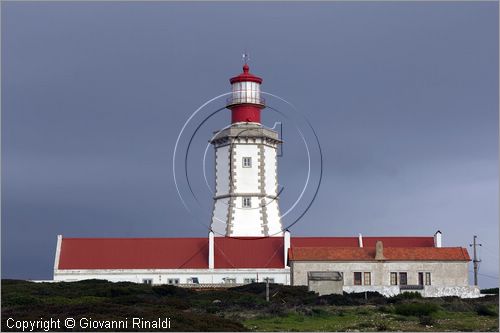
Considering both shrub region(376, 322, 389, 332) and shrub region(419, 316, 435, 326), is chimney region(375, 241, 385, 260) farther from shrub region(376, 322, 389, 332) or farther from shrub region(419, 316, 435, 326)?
shrub region(376, 322, 389, 332)

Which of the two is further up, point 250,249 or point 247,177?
point 247,177

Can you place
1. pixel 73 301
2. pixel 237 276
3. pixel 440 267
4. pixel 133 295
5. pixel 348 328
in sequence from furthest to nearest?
1. pixel 237 276
2. pixel 440 267
3. pixel 133 295
4. pixel 73 301
5. pixel 348 328

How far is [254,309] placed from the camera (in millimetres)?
38781

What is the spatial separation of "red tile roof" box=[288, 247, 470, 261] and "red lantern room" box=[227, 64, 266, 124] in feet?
38.0

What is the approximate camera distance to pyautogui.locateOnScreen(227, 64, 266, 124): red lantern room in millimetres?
60656

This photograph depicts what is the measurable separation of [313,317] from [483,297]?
13.0m

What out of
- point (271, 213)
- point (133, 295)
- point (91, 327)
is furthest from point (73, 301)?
point (271, 213)

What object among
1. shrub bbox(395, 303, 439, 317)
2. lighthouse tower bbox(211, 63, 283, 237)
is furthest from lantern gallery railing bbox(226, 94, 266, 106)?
shrub bbox(395, 303, 439, 317)

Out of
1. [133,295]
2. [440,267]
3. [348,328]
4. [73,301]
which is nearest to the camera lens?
[348,328]

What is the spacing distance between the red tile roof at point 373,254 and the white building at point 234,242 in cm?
564

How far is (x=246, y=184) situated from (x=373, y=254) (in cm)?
1037

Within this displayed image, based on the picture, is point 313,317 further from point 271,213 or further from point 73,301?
point 271,213

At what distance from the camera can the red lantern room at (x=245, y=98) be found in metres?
60.7

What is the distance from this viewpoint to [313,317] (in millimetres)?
36500
